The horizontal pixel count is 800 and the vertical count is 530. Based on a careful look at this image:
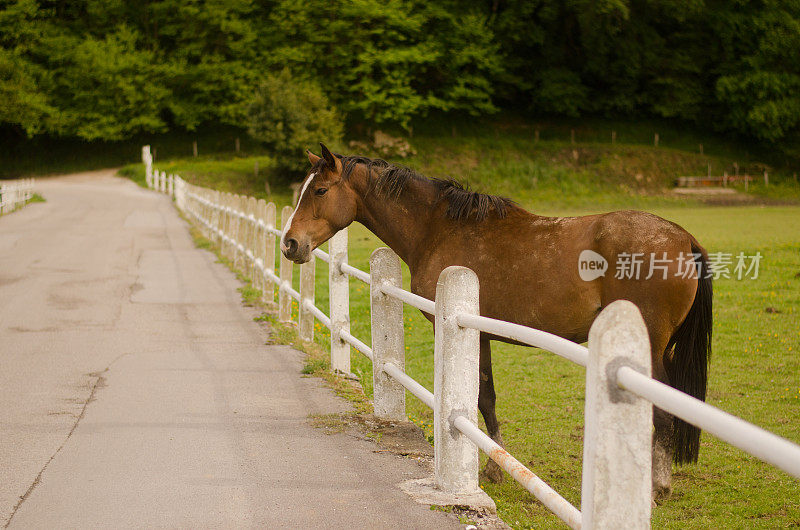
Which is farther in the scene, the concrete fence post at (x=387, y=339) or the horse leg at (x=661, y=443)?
the concrete fence post at (x=387, y=339)

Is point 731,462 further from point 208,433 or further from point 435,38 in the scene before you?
point 435,38

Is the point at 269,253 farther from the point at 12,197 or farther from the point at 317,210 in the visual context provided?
the point at 12,197

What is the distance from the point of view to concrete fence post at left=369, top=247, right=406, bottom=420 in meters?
6.13

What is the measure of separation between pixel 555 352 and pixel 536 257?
8.47 ft

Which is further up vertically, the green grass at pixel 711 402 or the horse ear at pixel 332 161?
the horse ear at pixel 332 161

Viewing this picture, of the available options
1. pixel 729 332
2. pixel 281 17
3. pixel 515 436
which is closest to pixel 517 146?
pixel 281 17

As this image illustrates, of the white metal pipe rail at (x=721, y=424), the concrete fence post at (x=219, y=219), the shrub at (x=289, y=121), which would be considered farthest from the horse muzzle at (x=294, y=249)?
the shrub at (x=289, y=121)

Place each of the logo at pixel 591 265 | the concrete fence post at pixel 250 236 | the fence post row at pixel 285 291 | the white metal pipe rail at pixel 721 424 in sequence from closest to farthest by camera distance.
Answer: the white metal pipe rail at pixel 721 424 → the logo at pixel 591 265 → the fence post row at pixel 285 291 → the concrete fence post at pixel 250 236

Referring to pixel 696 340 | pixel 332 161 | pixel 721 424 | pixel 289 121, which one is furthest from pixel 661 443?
pixel 289 121

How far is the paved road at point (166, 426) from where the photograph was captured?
14.0 ft

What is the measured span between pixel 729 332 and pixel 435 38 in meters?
47.7

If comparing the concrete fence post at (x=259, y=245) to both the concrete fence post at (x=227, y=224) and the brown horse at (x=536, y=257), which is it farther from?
the brown horse at (x=536, y=257)

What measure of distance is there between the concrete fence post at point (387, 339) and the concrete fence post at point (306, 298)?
3144 millimetres

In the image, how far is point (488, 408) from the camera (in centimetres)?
547
